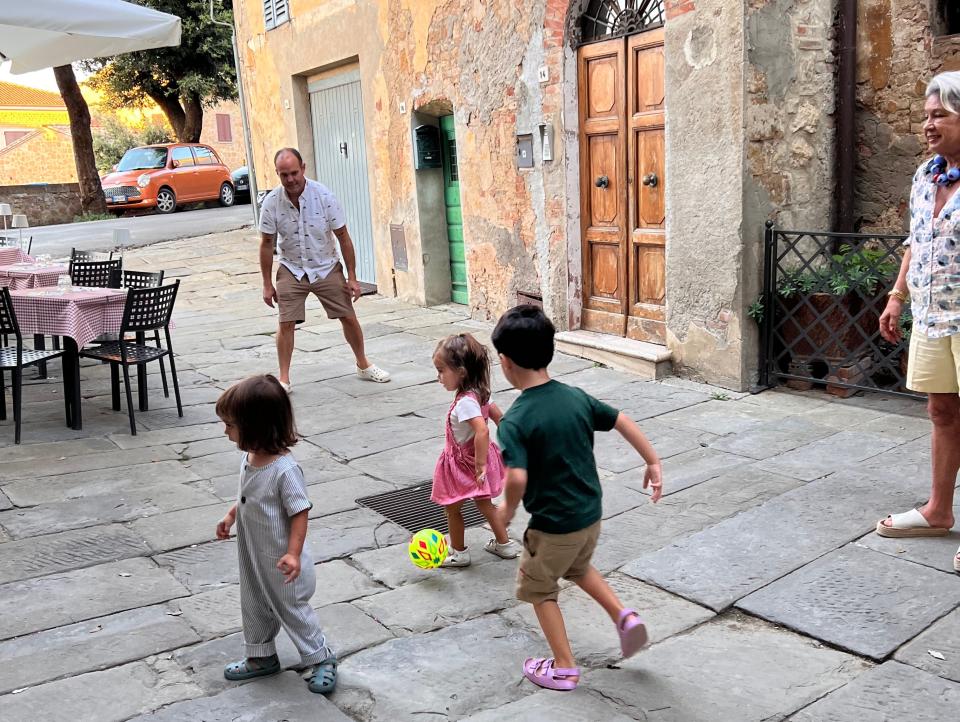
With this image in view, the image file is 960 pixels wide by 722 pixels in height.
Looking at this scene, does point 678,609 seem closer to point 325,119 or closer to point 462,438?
point 462,438

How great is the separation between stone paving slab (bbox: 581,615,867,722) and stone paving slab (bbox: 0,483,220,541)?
8.49 feet

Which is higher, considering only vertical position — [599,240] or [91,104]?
[91,104]

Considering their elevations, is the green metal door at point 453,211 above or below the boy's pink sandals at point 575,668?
above

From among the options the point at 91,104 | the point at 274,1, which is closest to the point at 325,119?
the point at 274,1

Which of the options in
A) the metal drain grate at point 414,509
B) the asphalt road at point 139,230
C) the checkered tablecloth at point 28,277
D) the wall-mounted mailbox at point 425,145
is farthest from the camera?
the asphalt road at point 139,230

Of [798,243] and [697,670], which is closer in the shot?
[697,670]

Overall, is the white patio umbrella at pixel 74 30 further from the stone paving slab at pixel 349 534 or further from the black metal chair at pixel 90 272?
the stone paving slab at pixel 349 534

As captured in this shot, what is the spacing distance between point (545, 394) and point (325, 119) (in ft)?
33.6

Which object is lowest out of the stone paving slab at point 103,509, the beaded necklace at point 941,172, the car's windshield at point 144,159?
the stone paving slab at point 103,509

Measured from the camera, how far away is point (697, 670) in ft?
9.84

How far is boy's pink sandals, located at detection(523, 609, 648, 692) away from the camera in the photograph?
9.41 ft

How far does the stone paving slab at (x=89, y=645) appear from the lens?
3.16m

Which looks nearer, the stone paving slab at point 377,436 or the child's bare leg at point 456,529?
the child's bare leg at point 456,529

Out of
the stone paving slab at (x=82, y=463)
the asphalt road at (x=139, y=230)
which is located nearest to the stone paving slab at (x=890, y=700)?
the stone paving slab at (x=82, y=463)
